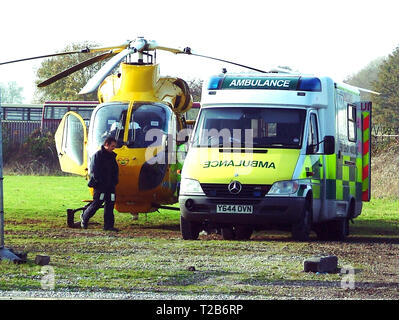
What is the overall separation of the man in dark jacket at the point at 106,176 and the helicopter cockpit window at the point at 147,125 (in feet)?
4.16

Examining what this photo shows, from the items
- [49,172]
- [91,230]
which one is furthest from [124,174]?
[49,172]

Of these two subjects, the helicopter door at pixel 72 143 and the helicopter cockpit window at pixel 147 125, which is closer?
the helicopter cockpit window at pixel 147 125

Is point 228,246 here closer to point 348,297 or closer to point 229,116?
point 229,116

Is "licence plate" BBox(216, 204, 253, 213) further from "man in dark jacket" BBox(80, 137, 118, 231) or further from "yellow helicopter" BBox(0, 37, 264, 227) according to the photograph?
"yellow helicopter" BBox(0, 37, 264, 227)

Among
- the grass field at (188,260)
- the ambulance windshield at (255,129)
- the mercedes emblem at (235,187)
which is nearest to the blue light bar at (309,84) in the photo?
the ambulance windshield at (255,129)

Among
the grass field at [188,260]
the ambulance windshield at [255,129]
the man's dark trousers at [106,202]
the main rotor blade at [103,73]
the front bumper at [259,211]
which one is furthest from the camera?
the man's dark trousers at [106,202]

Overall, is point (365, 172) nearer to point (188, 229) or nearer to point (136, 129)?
point (136, 129)

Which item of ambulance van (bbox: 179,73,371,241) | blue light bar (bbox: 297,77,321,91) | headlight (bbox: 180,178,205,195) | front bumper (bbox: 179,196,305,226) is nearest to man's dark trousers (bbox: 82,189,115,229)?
ambulance van (bbox: 179,73,371,241)

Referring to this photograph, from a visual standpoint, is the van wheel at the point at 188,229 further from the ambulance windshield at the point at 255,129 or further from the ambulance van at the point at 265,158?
the ambulance windshield at the point at 255,129

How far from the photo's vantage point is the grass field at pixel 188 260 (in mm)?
11859

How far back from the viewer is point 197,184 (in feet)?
59.2

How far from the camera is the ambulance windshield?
18391mm

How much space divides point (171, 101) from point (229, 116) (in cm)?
461

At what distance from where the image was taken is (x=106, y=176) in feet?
67.3
